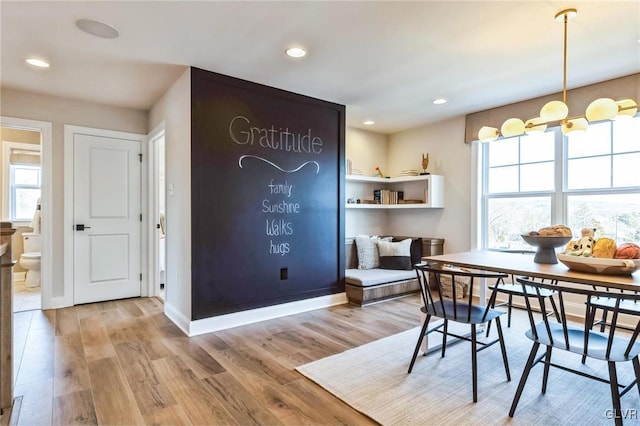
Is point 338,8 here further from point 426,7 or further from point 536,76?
point 536,76

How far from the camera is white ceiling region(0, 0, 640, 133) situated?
222 cm

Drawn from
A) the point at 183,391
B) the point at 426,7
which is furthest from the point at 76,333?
the point at 426,7

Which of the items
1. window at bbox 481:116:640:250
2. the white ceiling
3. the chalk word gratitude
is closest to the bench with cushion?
window at bbox 481:116:640:250

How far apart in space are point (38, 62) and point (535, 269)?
4.16 meters

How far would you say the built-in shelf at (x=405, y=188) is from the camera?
484 centimetres

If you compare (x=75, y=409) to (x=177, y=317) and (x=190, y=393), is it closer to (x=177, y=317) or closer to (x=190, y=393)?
(x=190, y=393)

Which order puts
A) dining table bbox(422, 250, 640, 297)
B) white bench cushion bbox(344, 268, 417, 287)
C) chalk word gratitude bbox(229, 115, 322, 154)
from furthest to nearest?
1. white bench cushion bbox(344, 268, 417, 287)
2. chalk word gratitude bbox(229, 115, 322, 154)
3. dining table bbox(422, 250, 640, 297)

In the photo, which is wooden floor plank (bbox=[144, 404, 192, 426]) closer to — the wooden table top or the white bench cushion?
the wooden table top

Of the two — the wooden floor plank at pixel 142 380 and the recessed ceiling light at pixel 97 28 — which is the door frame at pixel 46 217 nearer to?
the wooden floor plank at pixel 142 380

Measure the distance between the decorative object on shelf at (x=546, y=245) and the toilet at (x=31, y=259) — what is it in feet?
18.7

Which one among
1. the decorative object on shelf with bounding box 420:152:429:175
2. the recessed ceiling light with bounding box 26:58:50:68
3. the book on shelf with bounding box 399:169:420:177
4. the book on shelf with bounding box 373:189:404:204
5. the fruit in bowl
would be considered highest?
the recessed ceiling light with bounding box 26:58:50:68

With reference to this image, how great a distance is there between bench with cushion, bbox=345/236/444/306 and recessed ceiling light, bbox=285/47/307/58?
2470 millimetres

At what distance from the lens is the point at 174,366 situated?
2.48m

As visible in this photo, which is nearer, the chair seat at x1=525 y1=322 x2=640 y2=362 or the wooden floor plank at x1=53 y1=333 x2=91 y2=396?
the chair seat at x1=525 y1=322 x2=640 y2=362
